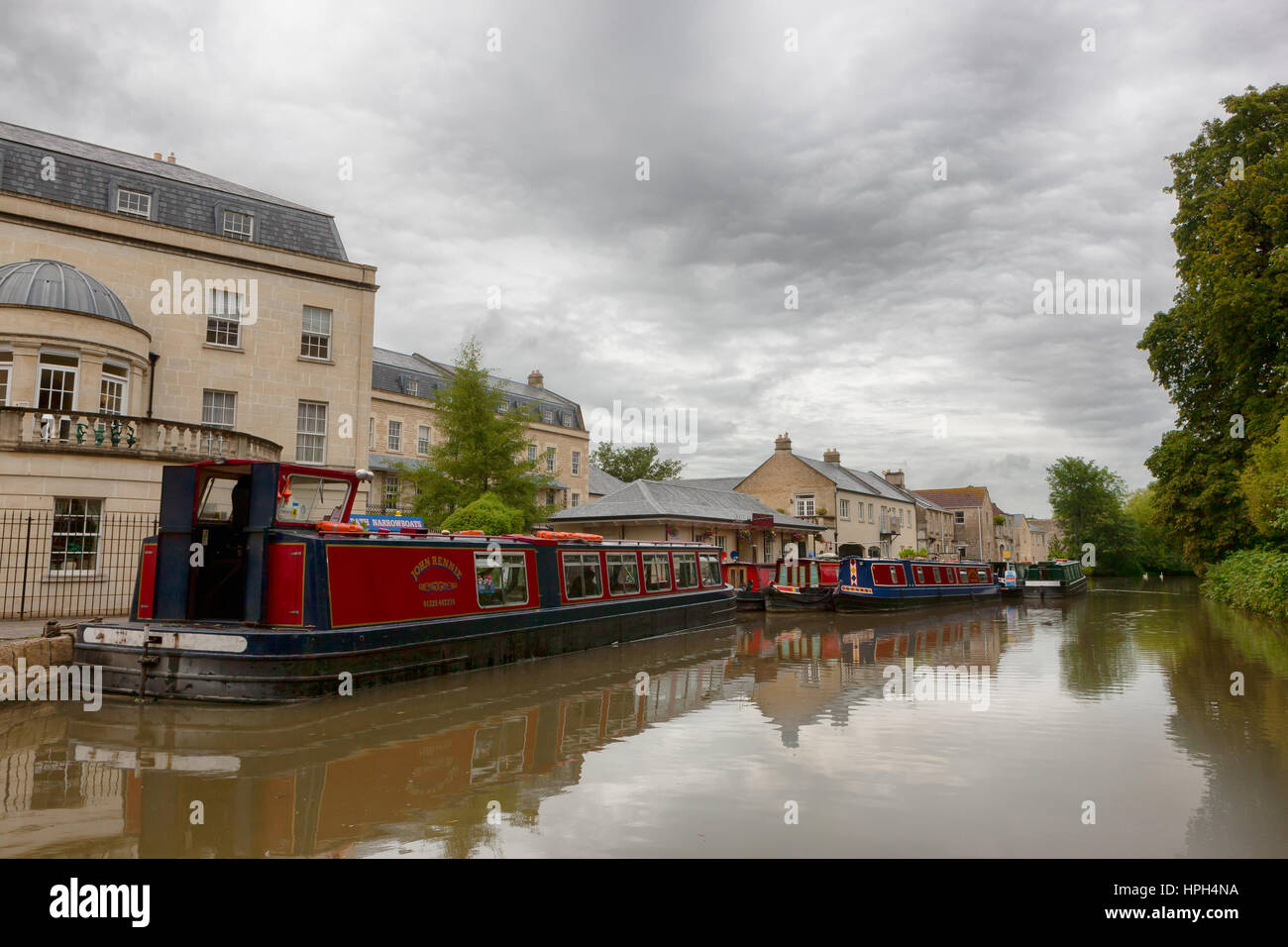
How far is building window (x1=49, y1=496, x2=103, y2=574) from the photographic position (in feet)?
46.6

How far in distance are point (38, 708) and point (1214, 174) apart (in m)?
30.9

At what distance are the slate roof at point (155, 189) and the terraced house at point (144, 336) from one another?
39 mm

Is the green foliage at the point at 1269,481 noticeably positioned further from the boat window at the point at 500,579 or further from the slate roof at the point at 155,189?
the slate roof at the point at 155,189

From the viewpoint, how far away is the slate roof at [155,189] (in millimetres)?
17766

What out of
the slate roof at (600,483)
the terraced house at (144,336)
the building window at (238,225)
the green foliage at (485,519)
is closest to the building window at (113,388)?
the terraced house at (144,336)

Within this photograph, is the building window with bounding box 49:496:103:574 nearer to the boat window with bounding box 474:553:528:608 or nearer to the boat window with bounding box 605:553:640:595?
the boat window with bounding box 474:553:528:608

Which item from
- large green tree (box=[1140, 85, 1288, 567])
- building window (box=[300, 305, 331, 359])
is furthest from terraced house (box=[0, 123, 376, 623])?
large green tree (box=[1140, 85, 1288, 567])

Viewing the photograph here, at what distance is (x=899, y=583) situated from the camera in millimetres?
28016

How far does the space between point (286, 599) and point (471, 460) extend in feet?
48.7

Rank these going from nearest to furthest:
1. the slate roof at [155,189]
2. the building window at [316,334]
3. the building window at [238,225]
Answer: the slate roof at [155,189]
the building window at [238,225]
the building window at [316,334]

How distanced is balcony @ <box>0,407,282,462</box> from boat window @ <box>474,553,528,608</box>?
20.8 ft

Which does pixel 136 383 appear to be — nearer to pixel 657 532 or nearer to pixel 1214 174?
pixel 657 532

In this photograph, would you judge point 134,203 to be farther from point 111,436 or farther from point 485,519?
point 485,519
